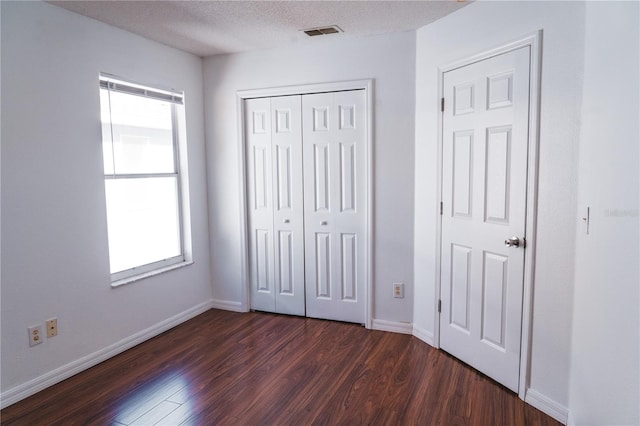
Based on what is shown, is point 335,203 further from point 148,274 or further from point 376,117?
point 148,274

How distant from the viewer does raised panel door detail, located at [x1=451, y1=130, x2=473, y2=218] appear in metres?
2.75

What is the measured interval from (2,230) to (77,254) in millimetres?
500

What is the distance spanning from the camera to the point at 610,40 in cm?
154

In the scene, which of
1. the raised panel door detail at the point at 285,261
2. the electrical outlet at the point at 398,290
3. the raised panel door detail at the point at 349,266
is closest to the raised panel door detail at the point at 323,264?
the raised panel door detail at the point at 349,266

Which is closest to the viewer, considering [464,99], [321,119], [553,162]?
[553,162]

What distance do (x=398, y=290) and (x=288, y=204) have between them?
4.07ft

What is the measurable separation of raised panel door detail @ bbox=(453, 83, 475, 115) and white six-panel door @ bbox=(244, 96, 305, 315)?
1.37m

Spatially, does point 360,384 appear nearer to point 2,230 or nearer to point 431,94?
point 431,94

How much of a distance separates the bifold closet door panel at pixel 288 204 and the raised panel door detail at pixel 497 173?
1648mm

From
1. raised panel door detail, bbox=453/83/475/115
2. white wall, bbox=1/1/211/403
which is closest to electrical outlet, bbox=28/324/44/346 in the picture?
white wall, bbox=1/1/211/403

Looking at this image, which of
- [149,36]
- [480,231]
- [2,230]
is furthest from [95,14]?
[480,231]

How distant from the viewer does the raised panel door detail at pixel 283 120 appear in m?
3.69

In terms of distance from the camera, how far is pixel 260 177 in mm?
3861

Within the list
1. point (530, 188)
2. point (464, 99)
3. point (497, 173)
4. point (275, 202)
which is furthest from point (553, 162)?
point (275, 202)
